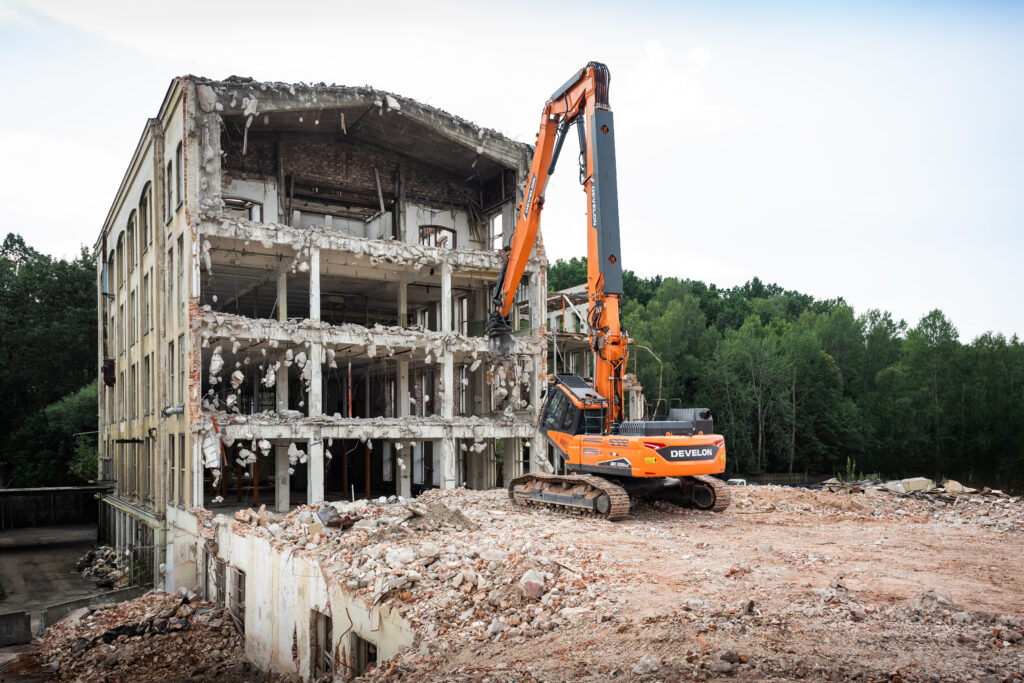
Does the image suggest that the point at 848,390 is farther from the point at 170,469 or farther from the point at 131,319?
the point at 170,469

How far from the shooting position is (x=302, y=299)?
3281cm

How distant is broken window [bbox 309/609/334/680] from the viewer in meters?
13.0

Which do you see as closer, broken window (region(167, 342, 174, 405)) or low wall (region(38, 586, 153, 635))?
low wall (region(38, 586, 153, 635))

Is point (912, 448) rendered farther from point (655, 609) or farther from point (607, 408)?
point (655, 609)

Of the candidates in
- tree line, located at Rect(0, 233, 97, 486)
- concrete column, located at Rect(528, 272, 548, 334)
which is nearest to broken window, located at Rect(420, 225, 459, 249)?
concrete column, located at Rect(528, 272, 548, 334)

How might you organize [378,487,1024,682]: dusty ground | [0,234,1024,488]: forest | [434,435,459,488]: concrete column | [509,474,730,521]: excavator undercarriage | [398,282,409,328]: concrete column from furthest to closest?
[0,234,1024,488]: forest < [398,282,409,328]: concrete column < [434,435,459,488]: concrete column < [509,474,730,521]: excavator undercarriage < [378,487,1024,682]: dusty ground

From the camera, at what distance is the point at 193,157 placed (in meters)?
23.8

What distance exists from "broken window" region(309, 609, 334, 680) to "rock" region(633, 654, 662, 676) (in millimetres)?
7211

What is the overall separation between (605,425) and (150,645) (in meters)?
10.7

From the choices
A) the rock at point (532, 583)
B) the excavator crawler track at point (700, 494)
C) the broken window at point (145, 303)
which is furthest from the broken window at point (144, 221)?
the rock at point (532, 583)

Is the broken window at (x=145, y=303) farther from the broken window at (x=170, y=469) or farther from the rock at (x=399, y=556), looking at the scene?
the rock at (x=399, y=556)

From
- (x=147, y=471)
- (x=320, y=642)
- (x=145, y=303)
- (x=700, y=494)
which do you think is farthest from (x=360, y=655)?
(x=145, y=303)

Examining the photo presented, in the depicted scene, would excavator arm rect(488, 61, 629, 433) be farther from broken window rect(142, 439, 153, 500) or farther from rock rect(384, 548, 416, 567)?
broken window rect(142, 439, 153, 500)

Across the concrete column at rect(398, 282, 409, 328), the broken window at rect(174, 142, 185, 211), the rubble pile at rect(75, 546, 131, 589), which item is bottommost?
the rubble pile at rect(75, 546, 131, 589)
